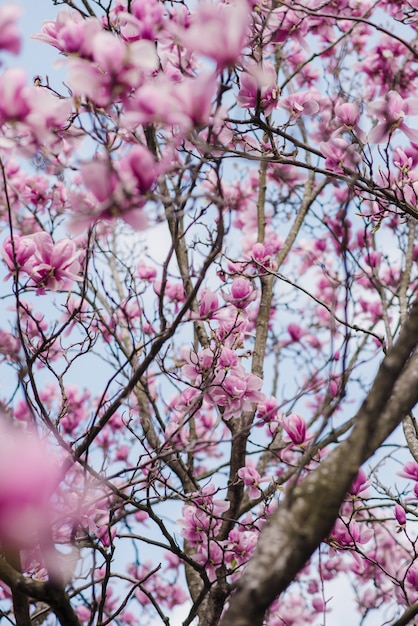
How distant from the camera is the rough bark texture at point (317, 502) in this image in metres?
1.24

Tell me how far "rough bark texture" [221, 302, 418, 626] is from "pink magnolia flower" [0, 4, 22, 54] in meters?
1.19

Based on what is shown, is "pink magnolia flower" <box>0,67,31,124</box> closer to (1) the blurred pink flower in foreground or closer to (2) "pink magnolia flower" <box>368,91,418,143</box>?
(1) the blurred pink flower in foreground

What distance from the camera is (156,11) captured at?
1.94 metres

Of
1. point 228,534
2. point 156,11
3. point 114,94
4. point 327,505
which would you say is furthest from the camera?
point 228,534

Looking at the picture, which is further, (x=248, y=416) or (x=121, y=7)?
(x=248, y=416)

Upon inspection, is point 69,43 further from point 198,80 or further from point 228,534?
point 228,534

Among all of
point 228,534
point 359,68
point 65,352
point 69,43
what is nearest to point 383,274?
point 359,68

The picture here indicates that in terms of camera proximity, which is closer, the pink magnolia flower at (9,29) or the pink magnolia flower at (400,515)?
the pink magnolia flower at (9,29)

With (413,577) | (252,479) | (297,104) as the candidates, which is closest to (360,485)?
(252,479)

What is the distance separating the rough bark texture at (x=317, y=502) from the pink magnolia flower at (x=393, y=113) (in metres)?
1.08

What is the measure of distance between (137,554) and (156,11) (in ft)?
8.15

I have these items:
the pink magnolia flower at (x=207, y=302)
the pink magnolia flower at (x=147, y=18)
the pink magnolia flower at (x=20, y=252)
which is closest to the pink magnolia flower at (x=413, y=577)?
the pink magnolia flower at (x=207, y=302)

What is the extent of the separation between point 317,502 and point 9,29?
1335mm

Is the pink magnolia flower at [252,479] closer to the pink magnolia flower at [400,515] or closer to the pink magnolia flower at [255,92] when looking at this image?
the pink magnolia flower at [400,515]
